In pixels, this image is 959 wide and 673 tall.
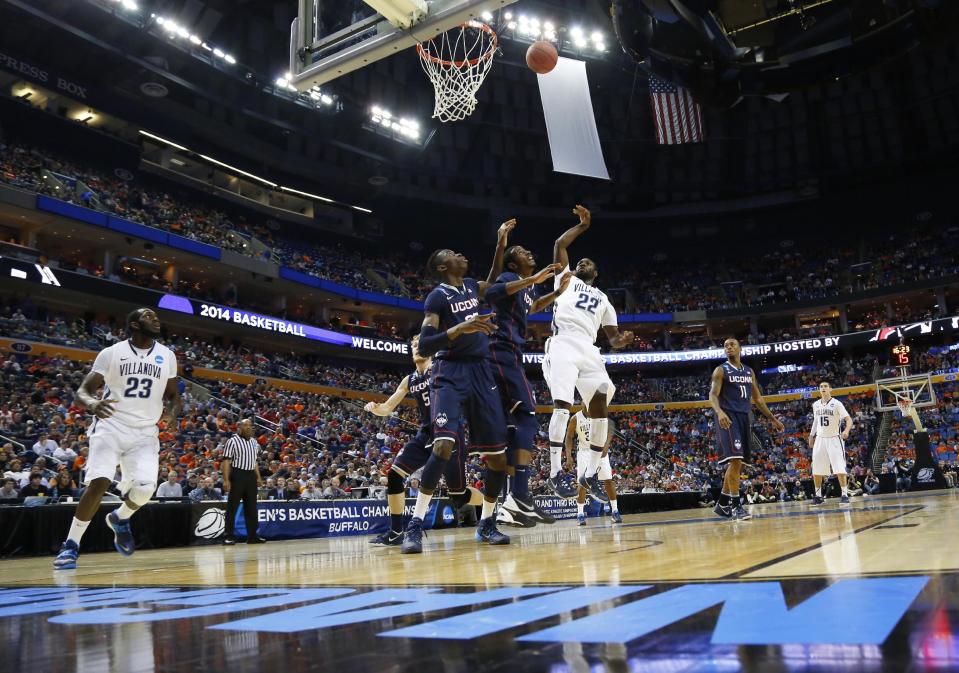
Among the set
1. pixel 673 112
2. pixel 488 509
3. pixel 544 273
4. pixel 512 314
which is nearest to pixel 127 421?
pixel 488 509

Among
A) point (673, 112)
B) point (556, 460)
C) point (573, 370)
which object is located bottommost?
point (556, 460)

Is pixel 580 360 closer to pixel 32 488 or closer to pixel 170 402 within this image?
pixel 170 402

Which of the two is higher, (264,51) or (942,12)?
(264,51)

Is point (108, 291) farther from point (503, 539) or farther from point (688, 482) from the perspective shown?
point (503, 539)

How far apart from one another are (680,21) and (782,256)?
27.0 metres

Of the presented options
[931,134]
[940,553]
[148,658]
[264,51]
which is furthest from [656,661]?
[931,134]

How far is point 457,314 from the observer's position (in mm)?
5332

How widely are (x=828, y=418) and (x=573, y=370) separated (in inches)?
274

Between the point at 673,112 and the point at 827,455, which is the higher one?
the point at 673,112

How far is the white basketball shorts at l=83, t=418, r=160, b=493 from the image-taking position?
552cm

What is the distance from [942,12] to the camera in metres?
17.2

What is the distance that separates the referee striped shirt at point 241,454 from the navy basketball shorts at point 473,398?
5.57m

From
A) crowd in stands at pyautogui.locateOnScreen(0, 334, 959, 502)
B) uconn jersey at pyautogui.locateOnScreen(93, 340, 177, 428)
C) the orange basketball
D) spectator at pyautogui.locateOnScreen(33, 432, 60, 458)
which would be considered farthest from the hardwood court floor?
spectator at pyautogui.locateOnScreen(33, 432, 60, 458)

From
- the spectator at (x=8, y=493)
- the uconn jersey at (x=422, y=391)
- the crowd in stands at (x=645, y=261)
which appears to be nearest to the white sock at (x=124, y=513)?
the uconn jersey at (x=422, y=391)
